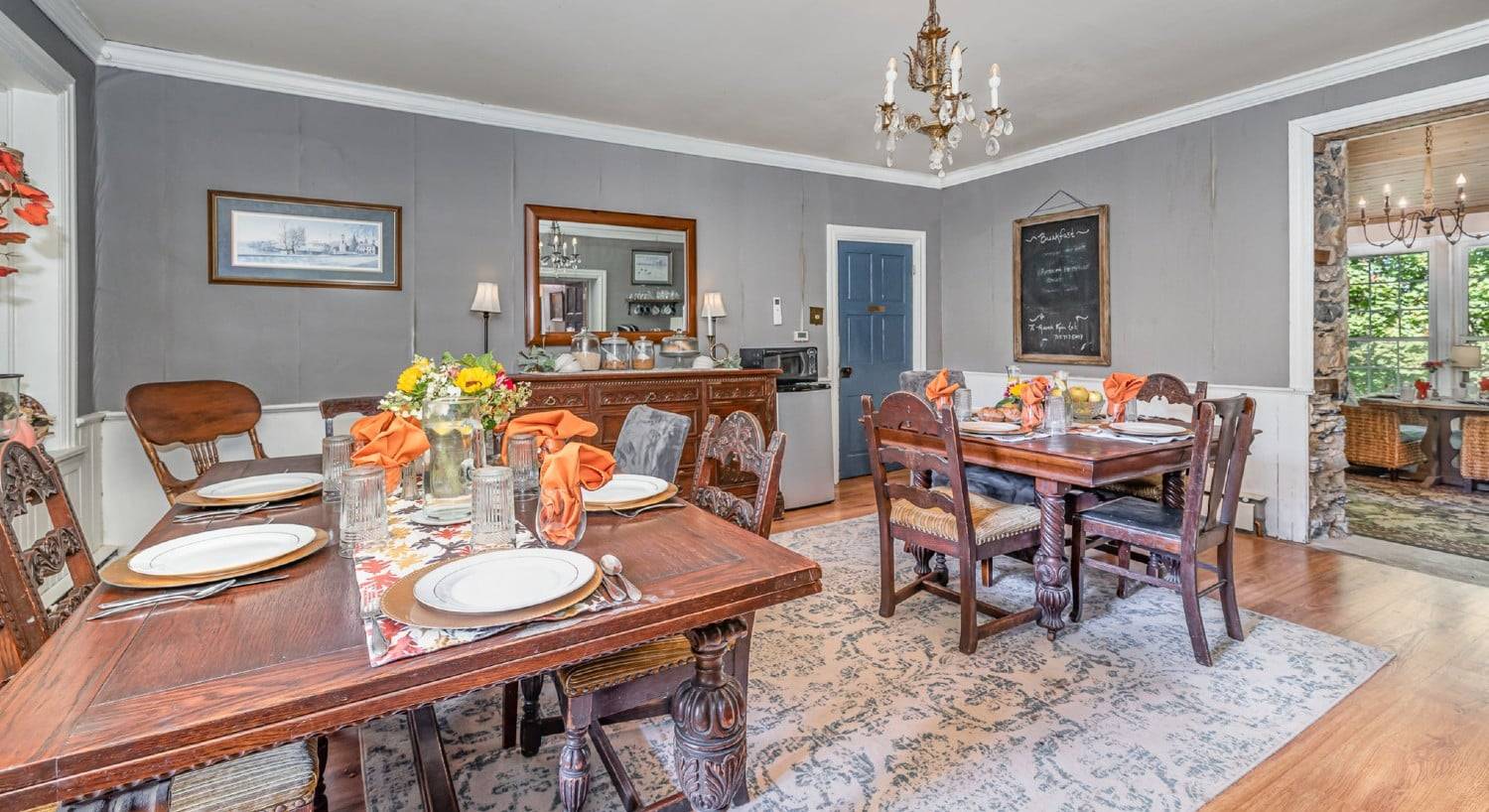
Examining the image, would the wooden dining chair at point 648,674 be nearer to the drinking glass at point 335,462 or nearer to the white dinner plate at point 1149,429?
the drinking glass at point 335,462

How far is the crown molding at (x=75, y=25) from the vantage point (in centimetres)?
276

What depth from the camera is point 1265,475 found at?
3975 mm

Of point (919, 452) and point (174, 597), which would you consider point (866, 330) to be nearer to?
point (919, 452)

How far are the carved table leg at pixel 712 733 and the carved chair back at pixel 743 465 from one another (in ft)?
1.24

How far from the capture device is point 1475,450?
195 inches

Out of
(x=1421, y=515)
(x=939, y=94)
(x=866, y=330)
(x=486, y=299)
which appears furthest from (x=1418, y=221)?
(x=486, y=299)

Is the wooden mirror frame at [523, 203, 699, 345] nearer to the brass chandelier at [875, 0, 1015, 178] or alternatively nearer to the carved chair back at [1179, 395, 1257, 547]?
the brass chandelier at [875, 0, 1015, 178]

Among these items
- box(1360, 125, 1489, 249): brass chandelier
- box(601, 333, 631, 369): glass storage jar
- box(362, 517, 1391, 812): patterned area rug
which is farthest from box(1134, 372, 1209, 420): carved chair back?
box(1360, 125, 1489, 249): brass chandelier

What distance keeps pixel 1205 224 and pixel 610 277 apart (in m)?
3.80

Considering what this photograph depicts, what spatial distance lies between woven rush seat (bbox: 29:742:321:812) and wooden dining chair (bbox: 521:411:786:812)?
44 cm

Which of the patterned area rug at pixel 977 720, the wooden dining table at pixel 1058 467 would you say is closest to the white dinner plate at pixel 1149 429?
the wooden dining table at pixel 1058 467

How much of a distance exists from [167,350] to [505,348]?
5.40ft

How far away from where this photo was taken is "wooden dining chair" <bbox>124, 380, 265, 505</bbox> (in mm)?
2922

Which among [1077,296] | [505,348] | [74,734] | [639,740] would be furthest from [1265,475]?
[74,734]
